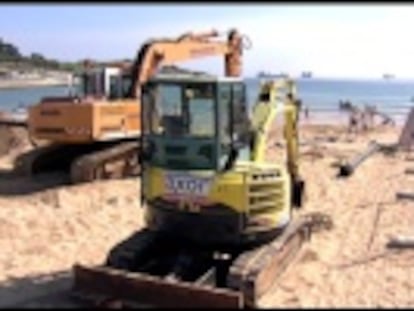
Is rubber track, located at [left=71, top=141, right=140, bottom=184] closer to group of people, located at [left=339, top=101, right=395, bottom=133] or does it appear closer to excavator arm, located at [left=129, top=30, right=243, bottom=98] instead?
excavator arm, located at [left=129, top=30, right=243, bottom=98]

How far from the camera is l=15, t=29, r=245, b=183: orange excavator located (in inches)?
693

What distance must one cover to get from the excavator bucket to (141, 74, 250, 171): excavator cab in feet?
5.05

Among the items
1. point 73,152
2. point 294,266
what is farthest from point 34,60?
point 294,266

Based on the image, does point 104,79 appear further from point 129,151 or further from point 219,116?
point 219,116

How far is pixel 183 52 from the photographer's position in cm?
2048

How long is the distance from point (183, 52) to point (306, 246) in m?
9.02

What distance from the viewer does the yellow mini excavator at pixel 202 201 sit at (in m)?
9.92

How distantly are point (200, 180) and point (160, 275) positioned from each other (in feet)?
4.41

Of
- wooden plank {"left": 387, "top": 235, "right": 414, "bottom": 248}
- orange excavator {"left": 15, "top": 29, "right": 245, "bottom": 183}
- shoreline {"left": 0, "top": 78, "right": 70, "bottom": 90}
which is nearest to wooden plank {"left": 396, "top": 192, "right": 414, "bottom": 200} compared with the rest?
wooden plank {"left": 387, "top": 235, "right": 414, "bottom": 248}

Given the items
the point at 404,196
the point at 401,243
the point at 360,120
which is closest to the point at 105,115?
the point at 404,196

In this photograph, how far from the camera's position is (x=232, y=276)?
9508 mm

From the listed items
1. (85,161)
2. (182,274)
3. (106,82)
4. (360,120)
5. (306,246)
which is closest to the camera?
(182,274)

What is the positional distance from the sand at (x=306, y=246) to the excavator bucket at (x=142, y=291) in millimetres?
799

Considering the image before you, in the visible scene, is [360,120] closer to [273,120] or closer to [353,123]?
[353,123]
